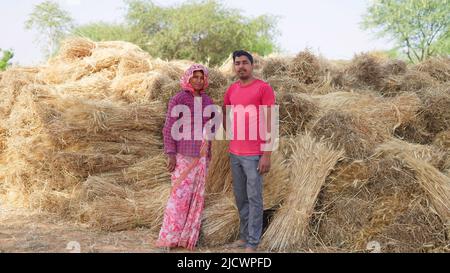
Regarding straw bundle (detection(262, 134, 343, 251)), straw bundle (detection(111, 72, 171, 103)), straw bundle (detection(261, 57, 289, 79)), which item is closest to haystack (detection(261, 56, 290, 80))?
straw bundle (detection(261, 57, 289, 79))

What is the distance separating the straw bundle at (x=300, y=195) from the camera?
12.6 feet

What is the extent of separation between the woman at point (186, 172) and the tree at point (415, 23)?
17.2 m

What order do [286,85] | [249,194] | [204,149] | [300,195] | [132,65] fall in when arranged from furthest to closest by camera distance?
[132,65]
[286,85]
[300,195]
[204,149]
[249,194]

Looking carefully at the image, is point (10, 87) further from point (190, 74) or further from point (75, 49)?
point (190, 74)

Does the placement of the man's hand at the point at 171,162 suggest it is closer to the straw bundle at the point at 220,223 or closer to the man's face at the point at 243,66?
the straw bundle at the point at 220,223

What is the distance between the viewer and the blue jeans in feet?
12.1

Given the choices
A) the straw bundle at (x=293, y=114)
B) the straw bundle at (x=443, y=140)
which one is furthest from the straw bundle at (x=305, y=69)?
the straw bundle at (x=443, y=140)

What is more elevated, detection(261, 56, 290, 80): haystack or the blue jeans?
detection(261, 56, 290, 80): haystack

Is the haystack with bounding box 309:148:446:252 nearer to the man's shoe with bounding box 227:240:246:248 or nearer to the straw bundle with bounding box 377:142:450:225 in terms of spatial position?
the straw bundle with bounding box 377:142:450:225

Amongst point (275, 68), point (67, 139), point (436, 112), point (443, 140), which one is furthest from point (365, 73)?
point (67, 139)

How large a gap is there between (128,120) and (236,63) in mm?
1979

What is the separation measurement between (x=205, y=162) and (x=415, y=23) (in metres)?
18.7

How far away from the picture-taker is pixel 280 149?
14.6ft

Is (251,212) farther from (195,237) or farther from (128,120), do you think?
(128,120)
